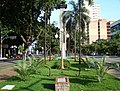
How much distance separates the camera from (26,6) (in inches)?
1516

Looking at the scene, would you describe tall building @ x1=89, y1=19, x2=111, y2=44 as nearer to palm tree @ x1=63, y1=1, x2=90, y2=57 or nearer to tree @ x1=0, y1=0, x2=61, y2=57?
palm tree @ x1=63, y1=1, x2=90, y2=57

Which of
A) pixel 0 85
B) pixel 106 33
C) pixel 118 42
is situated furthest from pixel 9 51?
pixel 106 33

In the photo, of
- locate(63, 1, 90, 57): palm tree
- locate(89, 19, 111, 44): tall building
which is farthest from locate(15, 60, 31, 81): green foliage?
locate(89, 19, 111, 44): tall building

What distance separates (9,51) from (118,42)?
121 ft

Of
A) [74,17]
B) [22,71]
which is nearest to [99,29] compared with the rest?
[74,17]

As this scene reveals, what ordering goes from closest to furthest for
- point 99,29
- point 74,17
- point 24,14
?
point 24,14 → point 74,17 → point 99,29

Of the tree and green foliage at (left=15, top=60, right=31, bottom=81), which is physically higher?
the tree

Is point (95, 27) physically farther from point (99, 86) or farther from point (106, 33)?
point (99, 86)

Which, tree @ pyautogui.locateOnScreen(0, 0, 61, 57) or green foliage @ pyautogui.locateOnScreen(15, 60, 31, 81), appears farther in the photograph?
tree @ pyautogui.locateOnScreen(0, 0, 61, 57)

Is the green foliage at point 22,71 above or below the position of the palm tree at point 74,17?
below

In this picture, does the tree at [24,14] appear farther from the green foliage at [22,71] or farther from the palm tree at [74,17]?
the green foliage at [22,71]

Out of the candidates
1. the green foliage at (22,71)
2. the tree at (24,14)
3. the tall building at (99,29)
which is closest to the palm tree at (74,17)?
the tree at (24,14)

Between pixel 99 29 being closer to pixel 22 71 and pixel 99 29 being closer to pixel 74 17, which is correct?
pixel 74 17

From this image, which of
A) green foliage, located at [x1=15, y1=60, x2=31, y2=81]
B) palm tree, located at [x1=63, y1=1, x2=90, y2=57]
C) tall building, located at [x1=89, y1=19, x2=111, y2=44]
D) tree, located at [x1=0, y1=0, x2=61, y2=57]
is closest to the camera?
green foliage, located at [x1=15, y1=60, x2=31, y2=81]
